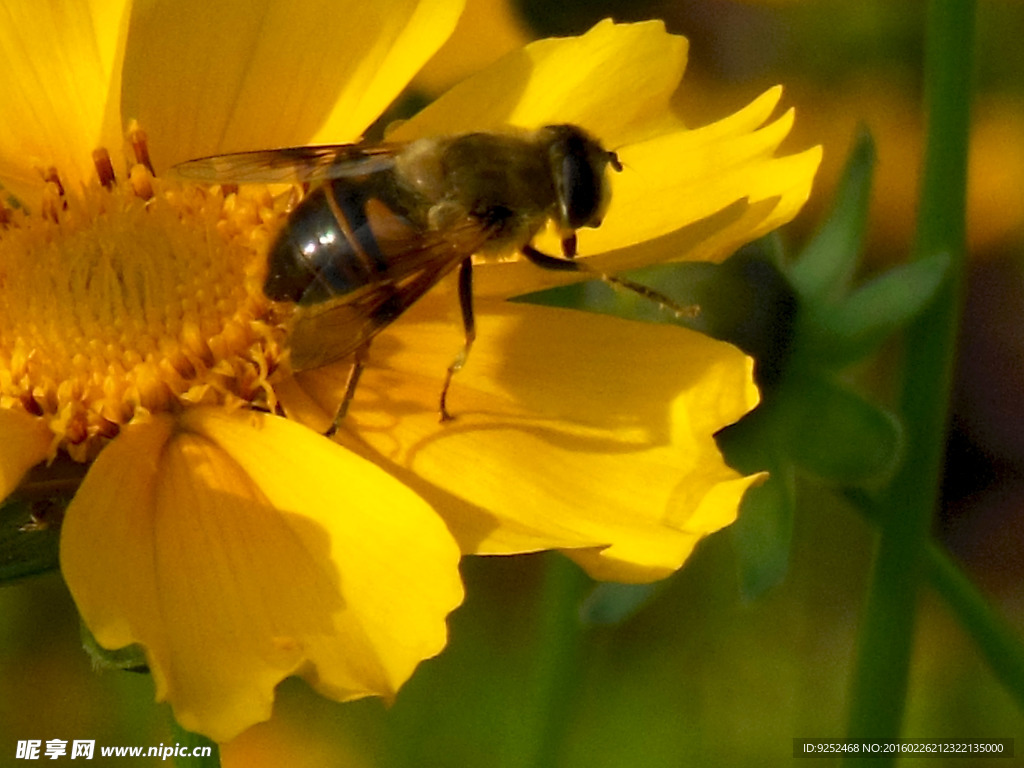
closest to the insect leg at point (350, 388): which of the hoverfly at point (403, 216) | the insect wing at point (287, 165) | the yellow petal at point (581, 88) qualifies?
the hoverfly at point (403, 216)

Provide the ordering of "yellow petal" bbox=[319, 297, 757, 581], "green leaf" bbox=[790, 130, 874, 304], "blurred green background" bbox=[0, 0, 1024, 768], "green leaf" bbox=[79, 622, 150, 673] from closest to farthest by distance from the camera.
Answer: "green leaf" bbox=[79, 622, 150, 673]
"yellow petal" bbox=[319, 297, 757, 581]
"green leaf" bbox=[790, 130, 874, 304]
"blurred green background" bbox=[0, 0, 1024, 768]

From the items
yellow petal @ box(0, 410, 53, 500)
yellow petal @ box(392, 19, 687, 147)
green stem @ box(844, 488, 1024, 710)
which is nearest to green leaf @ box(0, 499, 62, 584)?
yellow petal @ box(0, 410, 53, 500)

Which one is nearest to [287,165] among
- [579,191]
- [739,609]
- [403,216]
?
[403,216]

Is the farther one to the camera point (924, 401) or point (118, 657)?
point (924, 401)

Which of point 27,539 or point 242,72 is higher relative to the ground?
point 242,72

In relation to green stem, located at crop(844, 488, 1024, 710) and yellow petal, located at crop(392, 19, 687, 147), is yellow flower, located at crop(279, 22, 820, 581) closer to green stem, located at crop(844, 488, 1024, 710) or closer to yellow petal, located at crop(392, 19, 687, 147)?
yellow petal, located at crop(392, 19, 687, 147)

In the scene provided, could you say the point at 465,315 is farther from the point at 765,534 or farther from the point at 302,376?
the point at 765,534

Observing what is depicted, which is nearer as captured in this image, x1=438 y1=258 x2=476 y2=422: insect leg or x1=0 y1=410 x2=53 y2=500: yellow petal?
x1=0 y1=410 x2=53 y2=500: yellow petal
